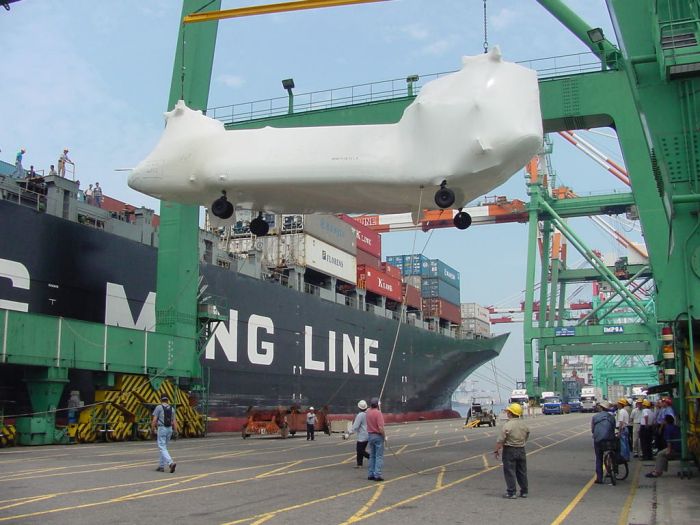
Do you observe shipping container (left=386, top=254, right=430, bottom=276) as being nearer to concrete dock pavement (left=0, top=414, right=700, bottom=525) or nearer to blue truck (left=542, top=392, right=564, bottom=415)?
blue truck (left=542, top=392, right=564, bottom=415)

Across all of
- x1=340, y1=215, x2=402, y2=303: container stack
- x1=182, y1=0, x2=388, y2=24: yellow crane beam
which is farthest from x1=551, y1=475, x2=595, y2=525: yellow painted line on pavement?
x1=340, y1=215, x2=402, y2=303: container stack

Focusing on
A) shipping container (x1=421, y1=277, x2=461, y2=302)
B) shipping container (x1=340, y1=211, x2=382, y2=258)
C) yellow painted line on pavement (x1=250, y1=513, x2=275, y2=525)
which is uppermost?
shipping container (x1=340, y1=211, x2=382, y2=258)

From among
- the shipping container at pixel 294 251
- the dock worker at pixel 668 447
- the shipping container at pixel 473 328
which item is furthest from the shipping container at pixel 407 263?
the dock worker at pixel 668 447

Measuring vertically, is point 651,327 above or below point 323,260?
below

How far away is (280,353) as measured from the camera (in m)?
35.2

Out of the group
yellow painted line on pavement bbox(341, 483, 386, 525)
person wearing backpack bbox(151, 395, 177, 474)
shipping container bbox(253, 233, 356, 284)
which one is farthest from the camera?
shipping container bbox(253, 233, 356, 284)

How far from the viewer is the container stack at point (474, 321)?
213 feet

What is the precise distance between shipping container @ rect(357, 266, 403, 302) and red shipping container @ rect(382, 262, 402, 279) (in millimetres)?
382

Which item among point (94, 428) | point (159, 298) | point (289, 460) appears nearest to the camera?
point (289, 460)

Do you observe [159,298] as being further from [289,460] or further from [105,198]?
[289,460]

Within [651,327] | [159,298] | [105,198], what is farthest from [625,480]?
[651,327]

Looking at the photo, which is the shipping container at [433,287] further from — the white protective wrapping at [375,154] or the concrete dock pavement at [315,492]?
the white protective wrapping at [375,154]

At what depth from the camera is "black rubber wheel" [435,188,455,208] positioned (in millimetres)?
8750

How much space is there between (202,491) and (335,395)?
29.5 meters
